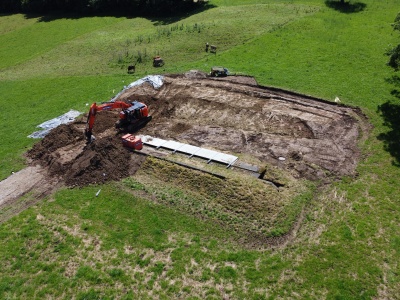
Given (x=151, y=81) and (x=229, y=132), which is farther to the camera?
(x=151, y=81)

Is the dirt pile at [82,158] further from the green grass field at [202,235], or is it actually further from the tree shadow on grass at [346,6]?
the tree shadow on grass at [346,6]

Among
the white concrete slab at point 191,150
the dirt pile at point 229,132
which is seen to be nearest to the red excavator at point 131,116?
the dirt pile at point 229,132

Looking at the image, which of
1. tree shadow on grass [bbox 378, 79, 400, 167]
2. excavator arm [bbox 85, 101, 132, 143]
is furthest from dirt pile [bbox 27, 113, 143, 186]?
tree shadow on grass [bbox 378, 79, 400, 167]

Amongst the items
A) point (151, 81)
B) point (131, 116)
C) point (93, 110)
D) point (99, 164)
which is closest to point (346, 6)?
point (151, 81)

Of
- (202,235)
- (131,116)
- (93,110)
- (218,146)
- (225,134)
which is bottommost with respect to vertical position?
(202,235)

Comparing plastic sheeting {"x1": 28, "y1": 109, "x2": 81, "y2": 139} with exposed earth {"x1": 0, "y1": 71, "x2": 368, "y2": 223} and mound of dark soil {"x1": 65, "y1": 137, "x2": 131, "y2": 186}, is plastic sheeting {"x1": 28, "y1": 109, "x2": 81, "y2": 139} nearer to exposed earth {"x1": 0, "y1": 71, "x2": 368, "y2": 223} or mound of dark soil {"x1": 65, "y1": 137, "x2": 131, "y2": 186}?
exposed earth {"x1": 0, "y1": 71, "x2": 368, "y2": 223}

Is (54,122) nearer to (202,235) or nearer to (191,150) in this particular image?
(191,150)
